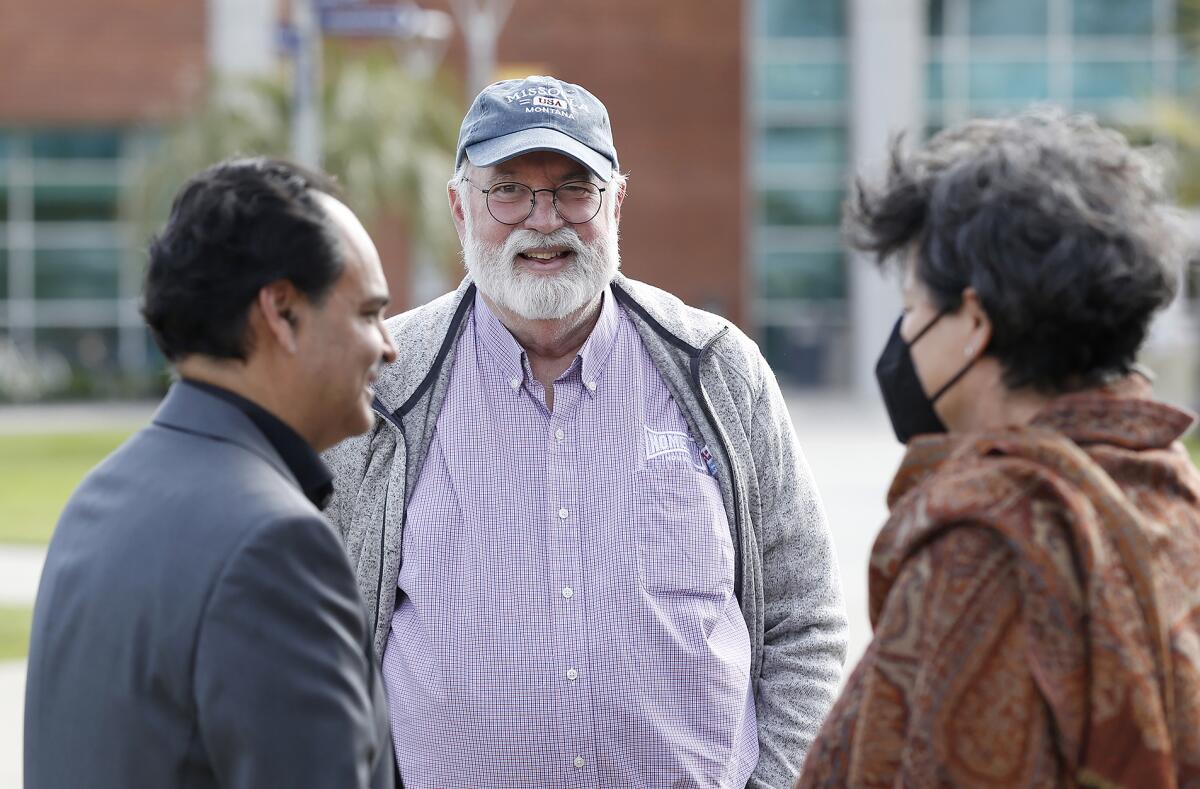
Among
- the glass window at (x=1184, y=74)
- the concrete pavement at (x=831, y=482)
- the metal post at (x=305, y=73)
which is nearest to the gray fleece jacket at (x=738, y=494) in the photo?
the concrete pavement at (x=831, y=482)

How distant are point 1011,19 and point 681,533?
106 ft

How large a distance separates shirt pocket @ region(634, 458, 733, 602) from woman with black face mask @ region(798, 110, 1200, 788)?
3.46ft

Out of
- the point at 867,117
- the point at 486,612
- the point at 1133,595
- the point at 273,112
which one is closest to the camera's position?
the point at 1133,595

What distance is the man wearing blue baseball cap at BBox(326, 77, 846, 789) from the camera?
3.15 metres

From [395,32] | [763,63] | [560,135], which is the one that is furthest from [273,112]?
[560,135]

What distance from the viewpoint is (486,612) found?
3180mm

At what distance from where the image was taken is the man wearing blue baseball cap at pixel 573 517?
3.15m

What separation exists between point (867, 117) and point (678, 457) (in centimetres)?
3124

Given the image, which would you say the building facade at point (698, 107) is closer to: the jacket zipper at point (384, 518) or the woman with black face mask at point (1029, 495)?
the jacket zipper at point (384, 518)

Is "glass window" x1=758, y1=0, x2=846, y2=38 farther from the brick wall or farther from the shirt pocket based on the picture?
the shirt pocket

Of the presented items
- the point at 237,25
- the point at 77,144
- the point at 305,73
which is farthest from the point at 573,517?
the point at 77,144

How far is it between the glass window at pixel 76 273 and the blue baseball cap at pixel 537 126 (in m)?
32.7

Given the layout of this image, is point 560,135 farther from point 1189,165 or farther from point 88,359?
point 88,359

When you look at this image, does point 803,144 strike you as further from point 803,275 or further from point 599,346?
point 599,346
